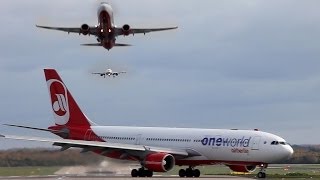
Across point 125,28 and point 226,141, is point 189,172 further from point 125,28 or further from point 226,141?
point 125,28

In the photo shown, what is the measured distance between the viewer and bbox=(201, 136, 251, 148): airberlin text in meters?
63.1

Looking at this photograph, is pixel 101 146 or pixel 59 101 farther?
pixel 59 101

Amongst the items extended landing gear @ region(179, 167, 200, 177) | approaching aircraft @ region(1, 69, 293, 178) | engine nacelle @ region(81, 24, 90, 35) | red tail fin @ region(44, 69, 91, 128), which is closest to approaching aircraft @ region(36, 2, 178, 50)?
engine nacelle @ region(81, 24, 90, 35)

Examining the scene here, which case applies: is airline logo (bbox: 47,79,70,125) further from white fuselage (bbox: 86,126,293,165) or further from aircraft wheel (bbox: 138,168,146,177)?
aircraft wheel (bbox: 138,168,146,177)

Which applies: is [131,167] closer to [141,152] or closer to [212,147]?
[141,152]

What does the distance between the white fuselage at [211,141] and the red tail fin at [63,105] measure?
68.3 inches

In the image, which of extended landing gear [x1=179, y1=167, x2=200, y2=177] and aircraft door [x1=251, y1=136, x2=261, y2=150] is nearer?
aircraft door [x1=251, y1=136, x2=261, y2=150]

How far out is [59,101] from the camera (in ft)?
246

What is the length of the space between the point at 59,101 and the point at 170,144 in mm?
12498

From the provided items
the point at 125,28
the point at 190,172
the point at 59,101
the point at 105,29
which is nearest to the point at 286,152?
the point at 190,172

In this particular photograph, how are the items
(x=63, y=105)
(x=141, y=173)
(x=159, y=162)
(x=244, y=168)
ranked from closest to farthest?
(x=159, y=162) < (x=244, y=168) < (x=141, y=173) < (x=63, y=105)

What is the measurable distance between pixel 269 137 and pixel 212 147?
15.5 feet

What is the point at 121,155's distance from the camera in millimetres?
67875

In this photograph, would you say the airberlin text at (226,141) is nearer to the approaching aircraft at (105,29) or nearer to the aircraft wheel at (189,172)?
the aircraft wheel at (189,172)
